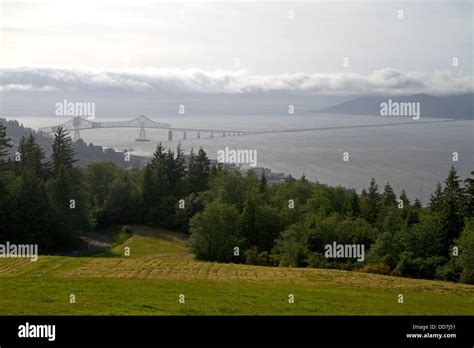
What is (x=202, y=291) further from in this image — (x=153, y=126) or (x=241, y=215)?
(x=153, y=126)

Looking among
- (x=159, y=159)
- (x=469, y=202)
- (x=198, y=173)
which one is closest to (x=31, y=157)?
(x=159, y=159)

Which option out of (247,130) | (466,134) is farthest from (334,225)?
(247,130)

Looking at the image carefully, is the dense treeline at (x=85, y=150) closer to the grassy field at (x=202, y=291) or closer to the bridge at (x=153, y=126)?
the bridge at (x=153, y=126)

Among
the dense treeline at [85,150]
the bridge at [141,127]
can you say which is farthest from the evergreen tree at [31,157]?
the bridge at [141,127]

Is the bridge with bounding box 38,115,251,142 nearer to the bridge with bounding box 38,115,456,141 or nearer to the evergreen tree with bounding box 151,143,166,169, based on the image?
the bridge with bounding box 38,115,456,141
